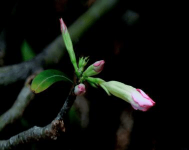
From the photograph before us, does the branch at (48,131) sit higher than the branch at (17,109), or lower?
higher

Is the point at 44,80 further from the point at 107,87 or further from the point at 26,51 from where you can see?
the point at 26,51

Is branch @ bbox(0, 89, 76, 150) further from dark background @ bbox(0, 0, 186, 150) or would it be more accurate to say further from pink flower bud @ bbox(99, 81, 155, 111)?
dark background @ bbox(0, 0, 186, 150)

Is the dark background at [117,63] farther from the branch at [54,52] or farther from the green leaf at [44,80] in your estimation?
the green leaf at [44,80]

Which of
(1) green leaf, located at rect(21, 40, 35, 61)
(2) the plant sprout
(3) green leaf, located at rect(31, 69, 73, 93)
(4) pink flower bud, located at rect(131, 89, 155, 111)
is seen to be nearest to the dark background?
(1) green leaf, located at rect(21, 40, 35, 61)

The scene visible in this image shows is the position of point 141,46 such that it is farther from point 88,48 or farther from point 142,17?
point 88,48

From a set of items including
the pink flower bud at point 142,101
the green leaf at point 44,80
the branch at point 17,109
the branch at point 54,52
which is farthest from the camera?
the branch at point 54,52

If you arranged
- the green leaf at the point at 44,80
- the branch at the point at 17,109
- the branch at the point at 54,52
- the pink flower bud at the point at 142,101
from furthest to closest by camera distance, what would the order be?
1. the branch at the point at 54,52
2. the branch at the point at 17,109
3. the green leaf at the point at 44,80
4. the pink flower bud at the point at 142,101

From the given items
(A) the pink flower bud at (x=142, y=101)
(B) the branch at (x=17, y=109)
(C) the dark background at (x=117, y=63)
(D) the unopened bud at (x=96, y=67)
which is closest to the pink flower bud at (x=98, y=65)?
(D) the unopened bud at (x=96, y=67)

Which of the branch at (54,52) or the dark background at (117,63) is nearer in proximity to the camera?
the branch at (54,52)

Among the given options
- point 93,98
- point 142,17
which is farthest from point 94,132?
point 142,17
